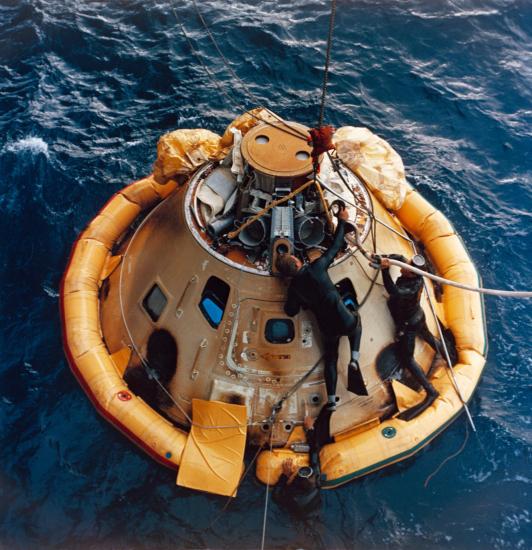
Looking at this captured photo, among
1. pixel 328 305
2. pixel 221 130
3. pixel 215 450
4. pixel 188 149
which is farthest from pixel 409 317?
pixel 221 130

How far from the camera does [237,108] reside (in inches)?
633

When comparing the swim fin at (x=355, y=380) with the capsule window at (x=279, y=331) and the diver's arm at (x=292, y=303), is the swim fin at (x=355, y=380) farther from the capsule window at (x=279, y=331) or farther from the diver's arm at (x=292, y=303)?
the diver's arm at (x=292, y=303)

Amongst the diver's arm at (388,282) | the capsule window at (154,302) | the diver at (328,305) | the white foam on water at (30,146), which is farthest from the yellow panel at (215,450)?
the white foam on water at (30,146)

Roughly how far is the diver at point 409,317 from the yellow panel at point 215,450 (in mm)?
2919

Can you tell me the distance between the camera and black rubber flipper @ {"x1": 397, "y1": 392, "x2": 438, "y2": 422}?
29.4 ft

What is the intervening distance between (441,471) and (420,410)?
1.44m

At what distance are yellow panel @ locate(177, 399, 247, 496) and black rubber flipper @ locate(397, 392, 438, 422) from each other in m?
2.82

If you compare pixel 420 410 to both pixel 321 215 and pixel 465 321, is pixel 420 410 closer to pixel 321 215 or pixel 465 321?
pixel 465 321

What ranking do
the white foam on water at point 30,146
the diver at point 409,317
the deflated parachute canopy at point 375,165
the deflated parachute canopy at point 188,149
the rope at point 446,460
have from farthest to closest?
the white foam on water at point 30,146
the deflated parachute canopy at point 375,165
the deflated parachute canopy at point 188,149
the rope at point 446,460
the diver at point 409,317

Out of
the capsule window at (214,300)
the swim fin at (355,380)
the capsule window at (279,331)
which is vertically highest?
the capsule window at (214,300)

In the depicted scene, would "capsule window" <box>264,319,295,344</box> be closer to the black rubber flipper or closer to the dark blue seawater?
the black rubber flipper

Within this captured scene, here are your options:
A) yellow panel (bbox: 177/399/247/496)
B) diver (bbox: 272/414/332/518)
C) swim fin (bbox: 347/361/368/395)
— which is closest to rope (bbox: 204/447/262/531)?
yellow panel (bbox: 177/399/247/496)

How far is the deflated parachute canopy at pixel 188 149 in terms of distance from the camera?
408 inches

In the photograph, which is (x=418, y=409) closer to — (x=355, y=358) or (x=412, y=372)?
(x=412, y=372)
